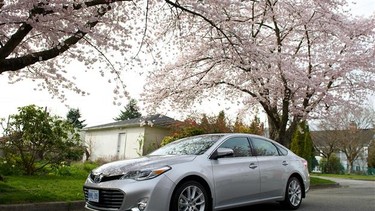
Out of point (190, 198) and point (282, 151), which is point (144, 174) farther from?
point (282, 151)

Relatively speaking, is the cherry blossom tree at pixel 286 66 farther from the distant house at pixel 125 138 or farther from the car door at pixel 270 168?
the distant house at pixel 125 138

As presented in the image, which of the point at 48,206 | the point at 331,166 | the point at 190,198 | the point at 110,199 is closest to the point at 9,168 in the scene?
the point at 48,206

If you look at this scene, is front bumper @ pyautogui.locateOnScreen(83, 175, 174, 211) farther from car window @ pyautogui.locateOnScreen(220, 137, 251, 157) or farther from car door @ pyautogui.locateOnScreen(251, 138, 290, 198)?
car door @ pyautogui.locateOnScreen(251, 138, 290, 198)

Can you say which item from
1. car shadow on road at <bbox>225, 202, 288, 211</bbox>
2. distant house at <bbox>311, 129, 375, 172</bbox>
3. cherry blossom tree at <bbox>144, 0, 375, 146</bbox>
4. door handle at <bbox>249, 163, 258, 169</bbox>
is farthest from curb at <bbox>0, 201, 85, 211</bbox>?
distant house at <bbox>311, 129, 375, 172</bbox>

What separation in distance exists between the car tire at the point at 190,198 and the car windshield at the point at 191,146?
2.13 feet

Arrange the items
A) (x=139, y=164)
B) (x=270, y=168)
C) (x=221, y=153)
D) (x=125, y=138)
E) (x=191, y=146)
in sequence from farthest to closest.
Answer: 1. (x=125, y=138)
2. (x=270, y=168)
3. (x=191, y=146)
4. (x=221, y=153)
5. (x=139, y=164)

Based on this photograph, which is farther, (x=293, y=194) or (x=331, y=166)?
(x=331, y=166)

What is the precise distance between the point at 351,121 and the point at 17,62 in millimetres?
38061

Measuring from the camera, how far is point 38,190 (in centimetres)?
773

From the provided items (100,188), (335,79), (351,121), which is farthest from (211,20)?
(351,121)

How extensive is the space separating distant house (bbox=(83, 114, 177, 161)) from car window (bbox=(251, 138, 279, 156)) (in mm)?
14230

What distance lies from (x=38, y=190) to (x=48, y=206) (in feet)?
3.74

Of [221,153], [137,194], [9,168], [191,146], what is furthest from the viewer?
[9,168]

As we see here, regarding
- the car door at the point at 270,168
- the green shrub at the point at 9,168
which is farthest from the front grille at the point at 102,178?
the green shrub at the point at 9,168
